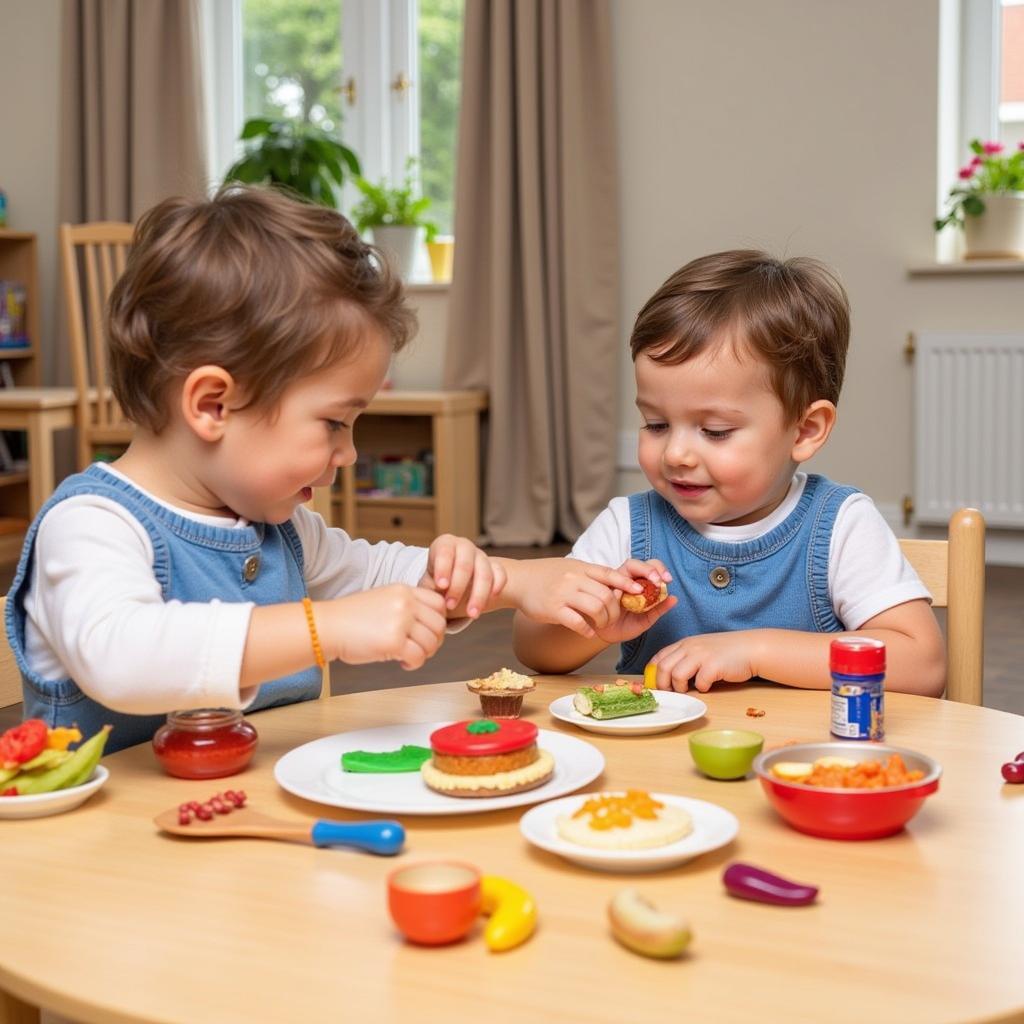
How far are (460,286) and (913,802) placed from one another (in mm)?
4633

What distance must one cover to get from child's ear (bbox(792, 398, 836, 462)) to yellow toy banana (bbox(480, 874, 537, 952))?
0.86 metres

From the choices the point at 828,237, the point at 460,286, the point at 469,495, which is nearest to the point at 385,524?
the point at 469,495

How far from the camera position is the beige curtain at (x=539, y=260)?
507 cm

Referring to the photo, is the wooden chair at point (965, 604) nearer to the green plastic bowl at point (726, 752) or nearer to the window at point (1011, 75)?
the green plastic bowl at point (726, 752)

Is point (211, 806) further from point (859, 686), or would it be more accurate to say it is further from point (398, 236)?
point (398, 236)

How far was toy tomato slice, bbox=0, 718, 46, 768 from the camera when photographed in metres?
0.91

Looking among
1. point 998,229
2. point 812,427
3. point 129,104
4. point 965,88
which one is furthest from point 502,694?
point 129,104

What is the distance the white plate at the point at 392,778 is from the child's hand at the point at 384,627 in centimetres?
8

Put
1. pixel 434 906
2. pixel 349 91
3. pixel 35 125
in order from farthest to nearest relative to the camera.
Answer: pixel 35 125 < pixel 349 91 < pixel 434 906

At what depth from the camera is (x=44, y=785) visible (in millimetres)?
908

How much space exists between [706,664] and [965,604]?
0.97ft

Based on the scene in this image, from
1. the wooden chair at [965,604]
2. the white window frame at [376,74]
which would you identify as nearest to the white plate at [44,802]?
the wooden chair at [965,604]

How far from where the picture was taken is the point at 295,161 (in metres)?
5.26

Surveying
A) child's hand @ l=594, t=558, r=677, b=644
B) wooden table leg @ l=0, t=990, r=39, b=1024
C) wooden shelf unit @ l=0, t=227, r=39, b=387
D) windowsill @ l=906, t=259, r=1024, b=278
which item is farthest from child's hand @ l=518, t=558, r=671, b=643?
wooden shelf unit @ l=0, t=227, r=39, b=387
